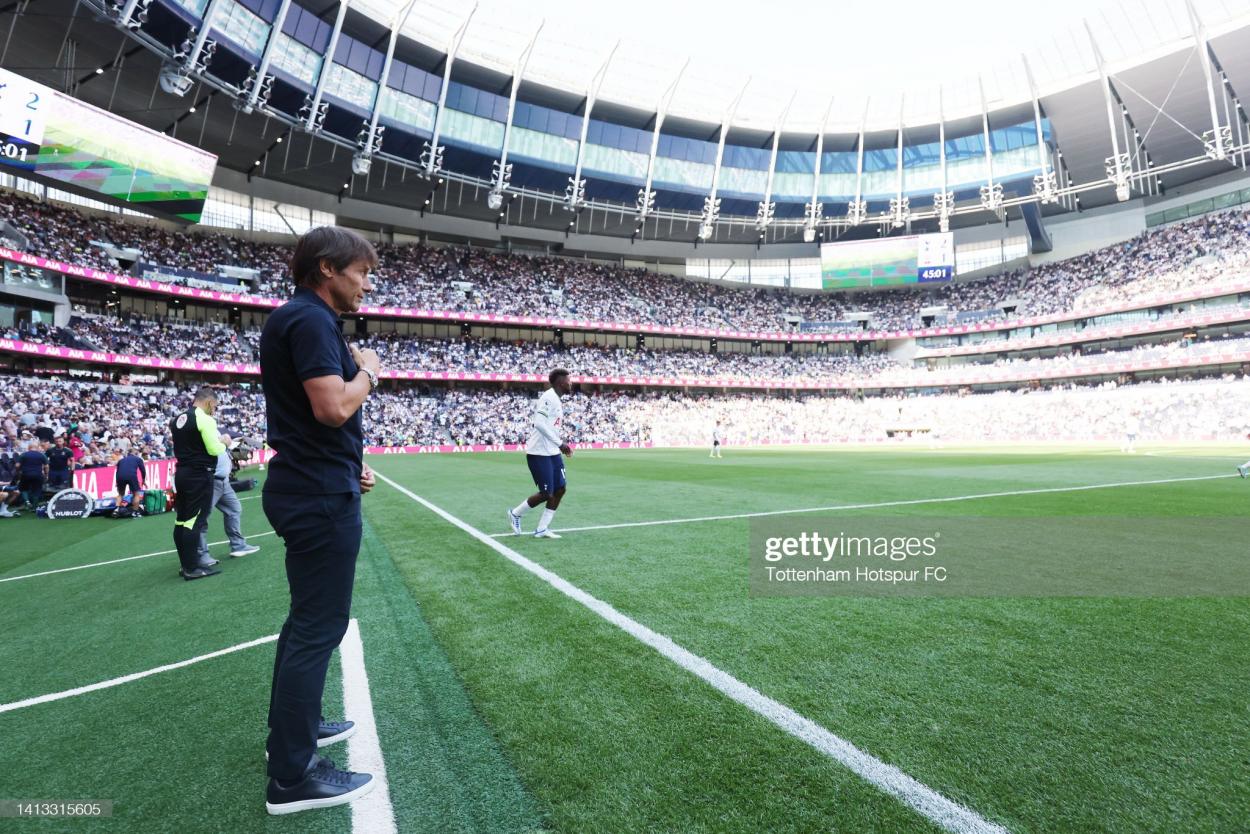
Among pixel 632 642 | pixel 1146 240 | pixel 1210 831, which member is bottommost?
pixel 632 642

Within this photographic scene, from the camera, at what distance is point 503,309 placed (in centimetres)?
4881

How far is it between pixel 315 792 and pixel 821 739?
2.03 m

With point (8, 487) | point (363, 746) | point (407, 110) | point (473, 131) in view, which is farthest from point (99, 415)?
point (363, 746)

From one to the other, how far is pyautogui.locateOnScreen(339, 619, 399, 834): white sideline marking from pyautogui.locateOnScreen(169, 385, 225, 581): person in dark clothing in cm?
350

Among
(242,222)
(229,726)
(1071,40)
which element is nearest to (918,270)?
(1071,40)

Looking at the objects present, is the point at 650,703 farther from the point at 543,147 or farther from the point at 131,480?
the point at 543,147

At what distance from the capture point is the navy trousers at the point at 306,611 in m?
2.29

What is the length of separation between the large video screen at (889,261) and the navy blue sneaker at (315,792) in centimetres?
5600

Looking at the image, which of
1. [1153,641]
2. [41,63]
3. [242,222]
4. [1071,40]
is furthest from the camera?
[242,222]

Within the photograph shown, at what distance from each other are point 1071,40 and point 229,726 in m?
53.6

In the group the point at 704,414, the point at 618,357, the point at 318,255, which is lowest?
the point at 318,255

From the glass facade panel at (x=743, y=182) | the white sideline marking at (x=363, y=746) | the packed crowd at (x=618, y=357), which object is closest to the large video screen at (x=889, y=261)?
the packed crowd at (x=618, y=357)

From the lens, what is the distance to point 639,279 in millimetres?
57719

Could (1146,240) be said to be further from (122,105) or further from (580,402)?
(122,105)
